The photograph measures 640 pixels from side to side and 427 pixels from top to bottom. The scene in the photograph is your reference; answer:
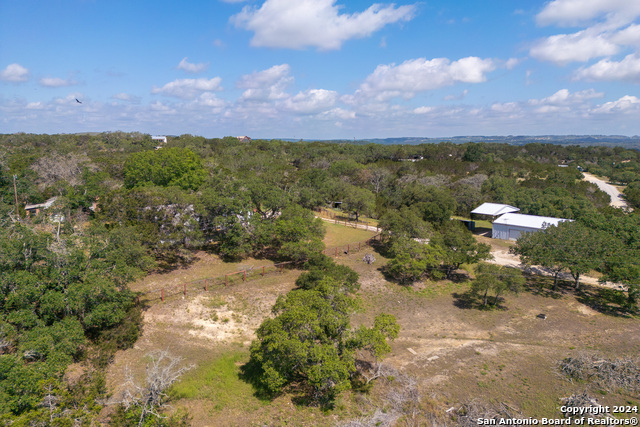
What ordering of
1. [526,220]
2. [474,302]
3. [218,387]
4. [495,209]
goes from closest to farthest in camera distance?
[218,387] < [474,302] < [526,220] < [495,209]

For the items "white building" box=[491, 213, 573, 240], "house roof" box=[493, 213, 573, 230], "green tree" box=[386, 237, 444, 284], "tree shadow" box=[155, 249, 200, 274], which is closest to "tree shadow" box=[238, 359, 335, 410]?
"tree shadow" box=[155, 249, 200, 274]

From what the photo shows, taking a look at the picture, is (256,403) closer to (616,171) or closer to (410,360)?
(410,360)

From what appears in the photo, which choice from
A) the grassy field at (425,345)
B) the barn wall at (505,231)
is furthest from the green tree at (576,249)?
the barn wall at (505,231)

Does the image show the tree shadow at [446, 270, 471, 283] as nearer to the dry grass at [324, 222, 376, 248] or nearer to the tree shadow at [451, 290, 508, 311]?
the tree shadow at [451, 290, 508, 311]

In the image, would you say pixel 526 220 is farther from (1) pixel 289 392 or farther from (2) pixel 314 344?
(1) pixel 289 392

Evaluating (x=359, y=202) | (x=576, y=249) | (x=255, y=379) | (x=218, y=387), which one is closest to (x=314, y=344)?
(x=255, y=379)

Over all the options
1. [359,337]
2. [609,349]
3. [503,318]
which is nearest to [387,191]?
[503,318]
